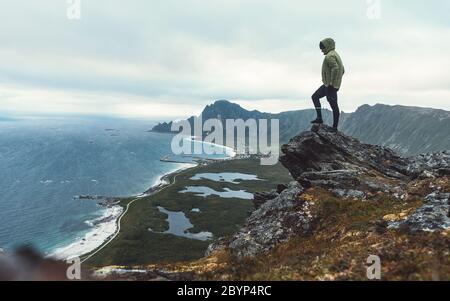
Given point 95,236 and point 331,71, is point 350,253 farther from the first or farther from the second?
point 95,236

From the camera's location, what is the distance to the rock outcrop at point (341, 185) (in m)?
17.6

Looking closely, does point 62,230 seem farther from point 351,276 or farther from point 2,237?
point 351,276

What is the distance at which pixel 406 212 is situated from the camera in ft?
55.0

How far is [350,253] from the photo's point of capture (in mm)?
13414

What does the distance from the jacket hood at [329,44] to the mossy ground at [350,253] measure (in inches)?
463

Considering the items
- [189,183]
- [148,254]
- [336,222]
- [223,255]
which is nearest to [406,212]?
[336,222]

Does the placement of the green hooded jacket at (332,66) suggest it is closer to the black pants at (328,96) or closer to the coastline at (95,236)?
the black pants at (328,96)

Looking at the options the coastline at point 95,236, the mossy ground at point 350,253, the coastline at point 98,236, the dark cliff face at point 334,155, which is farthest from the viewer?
the coastline at point 95,236

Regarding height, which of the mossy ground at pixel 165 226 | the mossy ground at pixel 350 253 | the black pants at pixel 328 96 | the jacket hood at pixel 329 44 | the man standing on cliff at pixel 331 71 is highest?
the jacket hood at pixel 329 44

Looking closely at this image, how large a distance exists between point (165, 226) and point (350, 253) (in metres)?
110

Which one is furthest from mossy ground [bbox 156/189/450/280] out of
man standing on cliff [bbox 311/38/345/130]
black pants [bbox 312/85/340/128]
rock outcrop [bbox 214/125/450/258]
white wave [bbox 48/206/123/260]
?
white wave [bbox 48/206/123/260]

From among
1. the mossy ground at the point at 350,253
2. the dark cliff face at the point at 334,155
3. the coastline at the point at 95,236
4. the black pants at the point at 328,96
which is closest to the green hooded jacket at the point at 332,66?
the black pants at the point at 328,96

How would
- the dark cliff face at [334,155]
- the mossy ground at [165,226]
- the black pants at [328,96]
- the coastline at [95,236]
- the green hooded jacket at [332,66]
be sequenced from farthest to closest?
the mossy ground at [165,226], the coastline at [95,236], the dark cliff face at [334,155], the black pants at [328,96], the green hooded jacket at [332,66]

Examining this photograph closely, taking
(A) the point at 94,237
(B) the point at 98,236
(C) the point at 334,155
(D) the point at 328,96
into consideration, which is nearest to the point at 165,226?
(B) the point at 98,236
